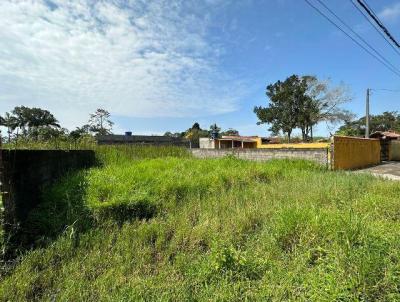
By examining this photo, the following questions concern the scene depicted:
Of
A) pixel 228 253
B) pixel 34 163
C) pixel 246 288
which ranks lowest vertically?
pixel 246 288

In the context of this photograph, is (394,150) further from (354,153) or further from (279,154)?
(279,154)

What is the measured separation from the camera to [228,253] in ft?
10.3

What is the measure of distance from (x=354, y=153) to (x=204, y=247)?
44.3 feet

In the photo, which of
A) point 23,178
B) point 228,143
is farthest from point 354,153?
point 228,143

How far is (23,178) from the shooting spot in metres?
4.91

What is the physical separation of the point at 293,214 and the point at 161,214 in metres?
2.30

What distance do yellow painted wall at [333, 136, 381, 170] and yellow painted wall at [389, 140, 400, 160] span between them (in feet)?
9.25

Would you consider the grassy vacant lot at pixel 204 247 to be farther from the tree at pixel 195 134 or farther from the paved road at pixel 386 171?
the tree at pixel 195 134

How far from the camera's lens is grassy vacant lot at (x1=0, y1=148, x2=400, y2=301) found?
2.72 metres

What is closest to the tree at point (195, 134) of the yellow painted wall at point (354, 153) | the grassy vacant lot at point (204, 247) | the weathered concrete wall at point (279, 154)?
the weathered concrete wall at point (279, 154)

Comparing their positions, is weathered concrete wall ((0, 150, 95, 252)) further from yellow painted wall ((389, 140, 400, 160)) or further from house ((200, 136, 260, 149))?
house ((200, 136, 260, 149))

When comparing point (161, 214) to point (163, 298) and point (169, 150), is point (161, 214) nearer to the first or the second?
point (163, 298)

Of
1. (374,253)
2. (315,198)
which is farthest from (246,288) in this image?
(315,198)

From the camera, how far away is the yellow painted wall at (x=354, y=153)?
12.8 meters
